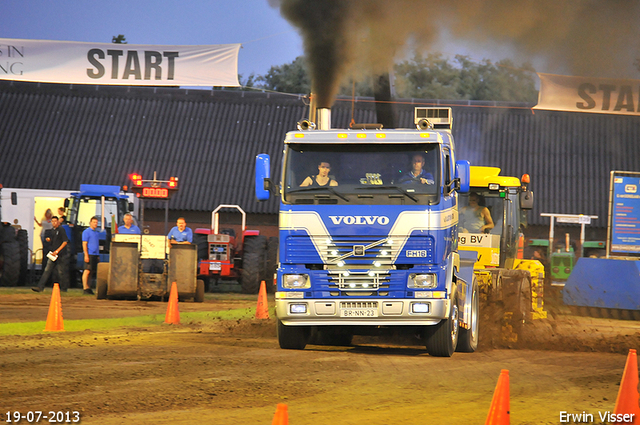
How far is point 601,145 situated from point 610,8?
2628 cm

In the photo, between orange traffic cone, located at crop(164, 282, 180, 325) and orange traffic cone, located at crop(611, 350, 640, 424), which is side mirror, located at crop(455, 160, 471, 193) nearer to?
orange traffic cone, located at crop(611, 350, 640, 424)

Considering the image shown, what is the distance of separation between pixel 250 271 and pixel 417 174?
1362cm

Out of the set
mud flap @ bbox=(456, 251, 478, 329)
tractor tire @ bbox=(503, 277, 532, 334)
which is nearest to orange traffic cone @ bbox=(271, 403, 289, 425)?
mud flap @ bbox=(456, 251, 478, 329)

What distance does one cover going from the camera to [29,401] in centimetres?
789

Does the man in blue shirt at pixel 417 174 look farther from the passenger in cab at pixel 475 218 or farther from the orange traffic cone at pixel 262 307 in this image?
the orange traffic cone at pixel 262 307

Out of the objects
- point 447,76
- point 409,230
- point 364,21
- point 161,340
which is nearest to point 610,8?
point 409,230

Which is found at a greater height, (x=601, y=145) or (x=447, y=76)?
(x=447, y=76)

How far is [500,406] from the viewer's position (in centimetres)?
616

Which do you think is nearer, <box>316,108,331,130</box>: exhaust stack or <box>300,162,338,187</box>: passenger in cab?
<box>300,162,338,187</box>: passenger in cab

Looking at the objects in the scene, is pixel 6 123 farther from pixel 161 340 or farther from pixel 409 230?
pixel 409 230

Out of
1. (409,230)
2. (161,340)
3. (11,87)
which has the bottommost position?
(161,340)

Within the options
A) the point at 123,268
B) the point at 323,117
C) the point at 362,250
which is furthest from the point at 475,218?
the point at 123,268

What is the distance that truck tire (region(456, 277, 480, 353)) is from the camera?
12797mm

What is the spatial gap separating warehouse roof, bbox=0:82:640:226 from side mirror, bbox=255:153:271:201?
76.5ft
